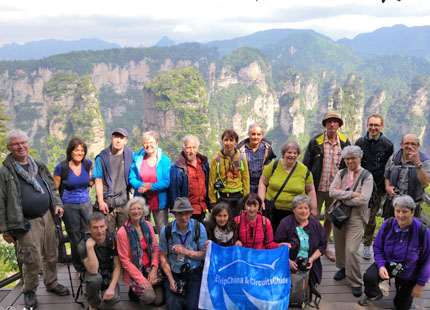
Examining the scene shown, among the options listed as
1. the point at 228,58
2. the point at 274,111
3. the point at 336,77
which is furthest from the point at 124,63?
the point at 336,77

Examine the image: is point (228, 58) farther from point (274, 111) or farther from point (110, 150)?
point (110, 150)

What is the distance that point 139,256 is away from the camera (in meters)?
4.38

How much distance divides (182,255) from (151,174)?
131 cm

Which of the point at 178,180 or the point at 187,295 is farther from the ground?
the point at 178,180

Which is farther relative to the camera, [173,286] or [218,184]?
[218,184]

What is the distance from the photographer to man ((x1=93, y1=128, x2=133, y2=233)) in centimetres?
507

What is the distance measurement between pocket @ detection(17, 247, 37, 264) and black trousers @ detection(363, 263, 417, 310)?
4.01 m

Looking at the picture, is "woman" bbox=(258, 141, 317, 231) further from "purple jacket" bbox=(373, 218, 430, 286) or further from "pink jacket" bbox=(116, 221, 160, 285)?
"pink jacket" bbox=(116, 221, 160, 285)

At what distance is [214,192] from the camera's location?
5.21 metres

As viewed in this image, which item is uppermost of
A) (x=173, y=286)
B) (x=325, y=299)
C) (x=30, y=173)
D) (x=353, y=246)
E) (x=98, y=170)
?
(x=30, y=173)

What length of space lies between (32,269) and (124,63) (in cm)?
13045

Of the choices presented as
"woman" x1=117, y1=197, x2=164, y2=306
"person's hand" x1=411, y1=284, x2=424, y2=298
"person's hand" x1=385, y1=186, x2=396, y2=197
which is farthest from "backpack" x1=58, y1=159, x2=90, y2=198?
"person's hand" x1=411, y1=284, x2=424, y2=298

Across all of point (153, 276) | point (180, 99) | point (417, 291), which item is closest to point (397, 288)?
point (417, 291)

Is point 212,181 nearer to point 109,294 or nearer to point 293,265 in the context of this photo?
point 293,265
